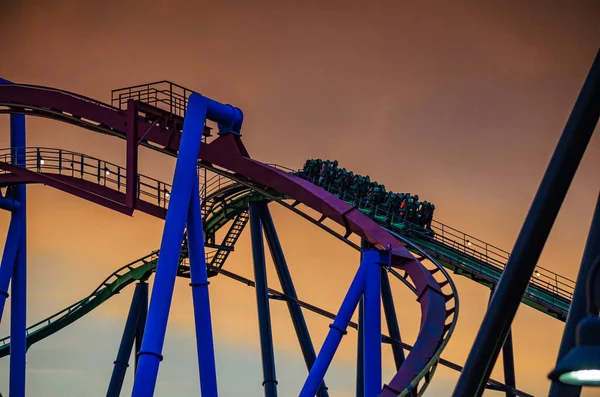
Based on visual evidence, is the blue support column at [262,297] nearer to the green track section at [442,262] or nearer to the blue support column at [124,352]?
the green track section at [442,262]

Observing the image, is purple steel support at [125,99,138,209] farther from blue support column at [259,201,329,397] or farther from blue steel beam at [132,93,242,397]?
blue support column at [259,201,329,397]

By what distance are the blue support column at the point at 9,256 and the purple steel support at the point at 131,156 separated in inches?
A: 181

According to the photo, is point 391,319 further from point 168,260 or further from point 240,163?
point 168,260

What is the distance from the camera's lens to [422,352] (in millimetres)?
16891

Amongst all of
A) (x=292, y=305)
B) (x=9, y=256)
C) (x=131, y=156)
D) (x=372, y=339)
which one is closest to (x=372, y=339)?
(x=372, y=339)

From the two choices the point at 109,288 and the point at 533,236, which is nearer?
the point at 533,236

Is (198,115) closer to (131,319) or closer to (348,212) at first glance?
(348,212)

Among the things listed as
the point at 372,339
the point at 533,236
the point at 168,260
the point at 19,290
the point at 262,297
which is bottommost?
the point at 533,236

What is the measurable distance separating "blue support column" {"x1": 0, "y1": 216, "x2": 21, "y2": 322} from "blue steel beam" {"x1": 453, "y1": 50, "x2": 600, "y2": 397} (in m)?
16.0

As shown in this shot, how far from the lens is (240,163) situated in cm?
1858

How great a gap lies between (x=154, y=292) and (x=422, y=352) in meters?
4.95

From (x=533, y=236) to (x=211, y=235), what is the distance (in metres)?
19.8

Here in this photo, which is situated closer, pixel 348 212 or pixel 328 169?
pixel 348 212

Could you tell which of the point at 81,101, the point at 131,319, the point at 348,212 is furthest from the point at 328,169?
the point at 81,101
